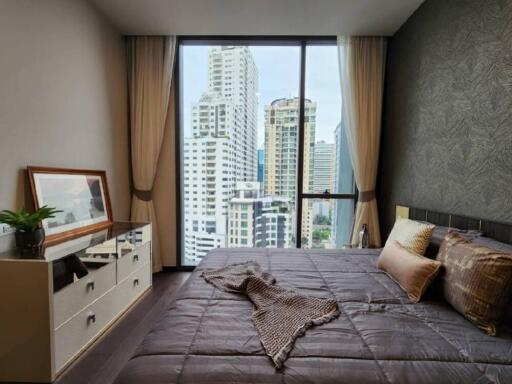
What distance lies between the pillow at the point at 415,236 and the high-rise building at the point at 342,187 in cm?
145

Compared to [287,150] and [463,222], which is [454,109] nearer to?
[463,222]

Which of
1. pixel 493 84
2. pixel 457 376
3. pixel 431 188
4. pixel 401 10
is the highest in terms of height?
pixel 401 10

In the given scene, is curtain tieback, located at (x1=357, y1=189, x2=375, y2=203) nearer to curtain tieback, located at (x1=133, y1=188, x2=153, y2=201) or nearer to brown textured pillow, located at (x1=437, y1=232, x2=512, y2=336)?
brown textured pillow, located at (x1=437, y1=232, x2=512, y2=336)

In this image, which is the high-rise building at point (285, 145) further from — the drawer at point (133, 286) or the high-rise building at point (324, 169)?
the drawer at point (133, 286)

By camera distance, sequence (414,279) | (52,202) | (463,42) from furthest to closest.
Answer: (52,202) → (463,42) → (414,279)

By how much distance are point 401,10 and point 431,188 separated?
5.53 ft

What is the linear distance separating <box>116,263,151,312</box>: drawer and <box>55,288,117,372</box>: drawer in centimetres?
9

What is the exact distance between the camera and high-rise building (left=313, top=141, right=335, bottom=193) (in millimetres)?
3273

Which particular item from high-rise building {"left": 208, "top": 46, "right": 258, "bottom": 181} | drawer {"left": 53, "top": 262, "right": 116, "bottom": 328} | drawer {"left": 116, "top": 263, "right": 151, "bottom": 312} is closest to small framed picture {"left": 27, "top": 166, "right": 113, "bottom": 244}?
→ drawer {"left": 53, "top": 262, "right": 116, "bottom": 328}

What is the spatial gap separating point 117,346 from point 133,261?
719mm

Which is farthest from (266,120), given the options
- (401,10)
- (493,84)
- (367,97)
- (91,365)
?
(91,365)

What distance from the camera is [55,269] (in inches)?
60.6

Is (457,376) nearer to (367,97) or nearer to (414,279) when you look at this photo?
(414,279)

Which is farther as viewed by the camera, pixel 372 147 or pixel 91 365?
pixel 372 147
